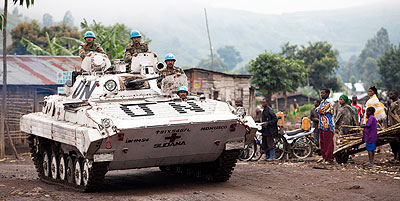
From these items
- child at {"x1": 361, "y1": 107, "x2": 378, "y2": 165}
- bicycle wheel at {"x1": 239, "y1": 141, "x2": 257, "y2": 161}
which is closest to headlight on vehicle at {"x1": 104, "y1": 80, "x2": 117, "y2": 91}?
child at {"x1": 361, "y1": 107, "x2": 378, "y2": 165}

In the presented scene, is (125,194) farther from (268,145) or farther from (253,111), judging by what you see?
(253,111)

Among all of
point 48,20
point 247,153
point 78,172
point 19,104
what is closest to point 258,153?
point 247,153

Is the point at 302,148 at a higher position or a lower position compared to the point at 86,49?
lower

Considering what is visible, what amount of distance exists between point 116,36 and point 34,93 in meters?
7.83

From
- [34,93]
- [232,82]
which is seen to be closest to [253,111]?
[232,82]

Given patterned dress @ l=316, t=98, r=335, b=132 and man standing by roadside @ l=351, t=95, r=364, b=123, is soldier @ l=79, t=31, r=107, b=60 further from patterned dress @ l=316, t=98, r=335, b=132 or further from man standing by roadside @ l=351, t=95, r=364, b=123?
man standing by roadside @ l=351, t=95, r=364, b=123

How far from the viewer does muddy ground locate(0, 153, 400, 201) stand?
33.0 feet

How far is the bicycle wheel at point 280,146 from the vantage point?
16.7 metres

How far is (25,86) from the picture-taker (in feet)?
85.1

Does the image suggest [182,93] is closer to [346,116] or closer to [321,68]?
[346,116]

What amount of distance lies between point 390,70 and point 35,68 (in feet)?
123

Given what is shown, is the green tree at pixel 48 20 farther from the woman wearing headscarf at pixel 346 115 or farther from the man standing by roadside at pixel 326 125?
the man standing by roadside at pixel 326 125

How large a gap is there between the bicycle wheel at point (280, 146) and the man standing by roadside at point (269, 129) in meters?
0.28

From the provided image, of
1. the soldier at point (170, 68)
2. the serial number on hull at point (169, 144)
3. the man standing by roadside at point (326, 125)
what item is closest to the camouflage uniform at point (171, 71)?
the soldier at point (170, 68)
